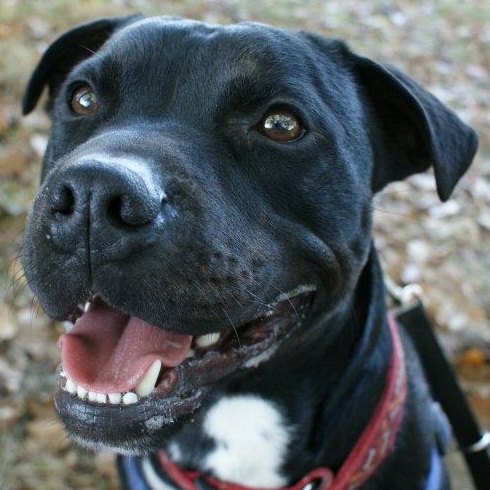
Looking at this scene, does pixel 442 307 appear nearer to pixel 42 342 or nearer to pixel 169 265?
pixel 42 342

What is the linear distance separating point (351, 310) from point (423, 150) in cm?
56


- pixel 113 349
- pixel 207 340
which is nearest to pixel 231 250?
pixel 207 340

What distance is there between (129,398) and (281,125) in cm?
83

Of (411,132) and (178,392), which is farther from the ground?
(411,132)

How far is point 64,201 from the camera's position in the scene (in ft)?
5.65

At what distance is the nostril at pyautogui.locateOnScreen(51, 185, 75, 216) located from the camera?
5.61ft

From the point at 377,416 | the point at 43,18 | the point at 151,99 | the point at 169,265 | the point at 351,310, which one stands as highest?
the point at 151,99

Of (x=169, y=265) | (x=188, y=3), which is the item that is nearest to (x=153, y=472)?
(x=169, y=265)

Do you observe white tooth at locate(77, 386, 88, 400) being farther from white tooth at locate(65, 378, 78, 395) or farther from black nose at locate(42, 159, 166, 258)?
black nose at locate(42, 159, 166, 258)

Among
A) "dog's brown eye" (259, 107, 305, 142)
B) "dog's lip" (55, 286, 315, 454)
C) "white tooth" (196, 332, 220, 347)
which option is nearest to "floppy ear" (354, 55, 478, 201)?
"dog's brown eye" (259, 107, 305, 142)

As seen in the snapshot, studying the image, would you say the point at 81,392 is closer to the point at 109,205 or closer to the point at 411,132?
the point at 109,205

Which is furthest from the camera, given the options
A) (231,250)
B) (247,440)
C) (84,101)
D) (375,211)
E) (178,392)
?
(375,211)

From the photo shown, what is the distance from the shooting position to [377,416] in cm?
235

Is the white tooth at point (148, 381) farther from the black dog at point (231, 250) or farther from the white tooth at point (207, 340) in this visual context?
the white tooth at point (207, 340)
